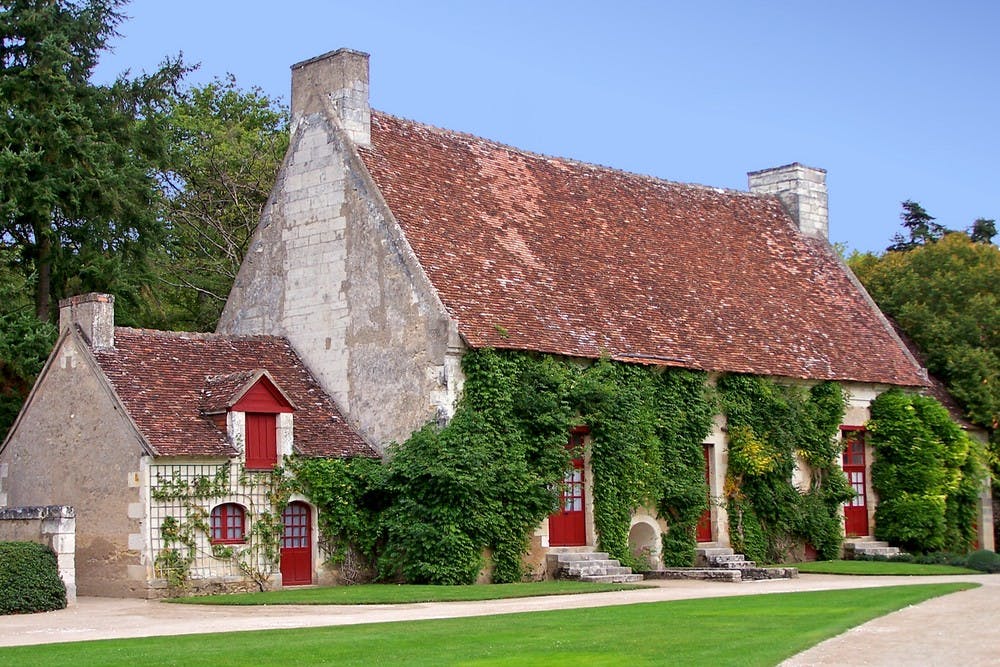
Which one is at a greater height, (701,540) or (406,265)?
(406,265)

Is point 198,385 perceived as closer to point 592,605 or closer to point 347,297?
point 347,297

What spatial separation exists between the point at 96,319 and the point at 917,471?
19.4m

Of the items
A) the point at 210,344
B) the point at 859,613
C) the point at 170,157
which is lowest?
the point at 859,613

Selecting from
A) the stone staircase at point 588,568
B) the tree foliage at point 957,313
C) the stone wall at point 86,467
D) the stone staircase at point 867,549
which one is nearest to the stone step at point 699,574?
the stone staircase at point 588,568

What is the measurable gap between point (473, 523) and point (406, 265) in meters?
5.19

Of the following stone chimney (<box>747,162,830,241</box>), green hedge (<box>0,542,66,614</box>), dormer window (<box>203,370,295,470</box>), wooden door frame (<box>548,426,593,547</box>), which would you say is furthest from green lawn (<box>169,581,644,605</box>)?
stone chimney (<box>747,162,830,241</box>)

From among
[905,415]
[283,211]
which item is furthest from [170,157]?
[905,415]

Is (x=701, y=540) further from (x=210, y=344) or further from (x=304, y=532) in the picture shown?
(x=210, y=344)

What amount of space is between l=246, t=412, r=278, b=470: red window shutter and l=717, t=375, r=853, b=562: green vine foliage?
1035cm

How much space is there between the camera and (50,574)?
22609mm

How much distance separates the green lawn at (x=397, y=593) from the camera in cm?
2245

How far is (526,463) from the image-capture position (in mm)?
26594

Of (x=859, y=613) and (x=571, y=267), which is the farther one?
(x=571, y=267)

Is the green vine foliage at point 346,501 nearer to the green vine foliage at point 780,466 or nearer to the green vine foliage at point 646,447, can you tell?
the green vine foliage at point 646,447
